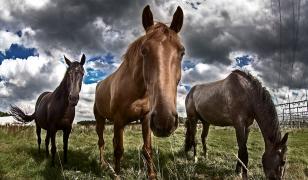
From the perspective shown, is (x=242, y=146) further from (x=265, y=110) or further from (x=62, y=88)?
(x=62, y=88)

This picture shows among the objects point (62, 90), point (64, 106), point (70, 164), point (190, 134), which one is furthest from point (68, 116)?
point (190, 134)

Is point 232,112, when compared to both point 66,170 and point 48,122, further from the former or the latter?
point 48,122

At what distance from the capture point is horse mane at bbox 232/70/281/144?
7505 mm

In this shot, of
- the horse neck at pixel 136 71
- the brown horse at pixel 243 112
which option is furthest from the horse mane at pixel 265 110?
the horse neck at pixel 136 71

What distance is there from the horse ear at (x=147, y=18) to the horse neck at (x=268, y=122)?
3957mm

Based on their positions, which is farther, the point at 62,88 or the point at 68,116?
the point at 62,88

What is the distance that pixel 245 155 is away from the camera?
8.08 meters

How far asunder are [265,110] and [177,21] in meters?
4.08

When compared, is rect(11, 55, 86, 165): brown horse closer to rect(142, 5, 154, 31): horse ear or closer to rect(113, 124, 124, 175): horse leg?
rect(113, 124, 124, 175): horse leg

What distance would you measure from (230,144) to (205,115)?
3349 millimetres

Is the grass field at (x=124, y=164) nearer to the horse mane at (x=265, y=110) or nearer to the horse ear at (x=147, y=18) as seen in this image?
the horse mane at (x=265, y=110)

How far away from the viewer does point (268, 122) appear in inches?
306

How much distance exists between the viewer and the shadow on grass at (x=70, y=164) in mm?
7873

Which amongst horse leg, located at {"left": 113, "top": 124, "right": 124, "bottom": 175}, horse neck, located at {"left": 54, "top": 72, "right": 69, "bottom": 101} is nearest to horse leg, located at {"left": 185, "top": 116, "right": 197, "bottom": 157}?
horse neck, located at {"left": 54, "top": 72, "right": 69, "bottom": 101}
